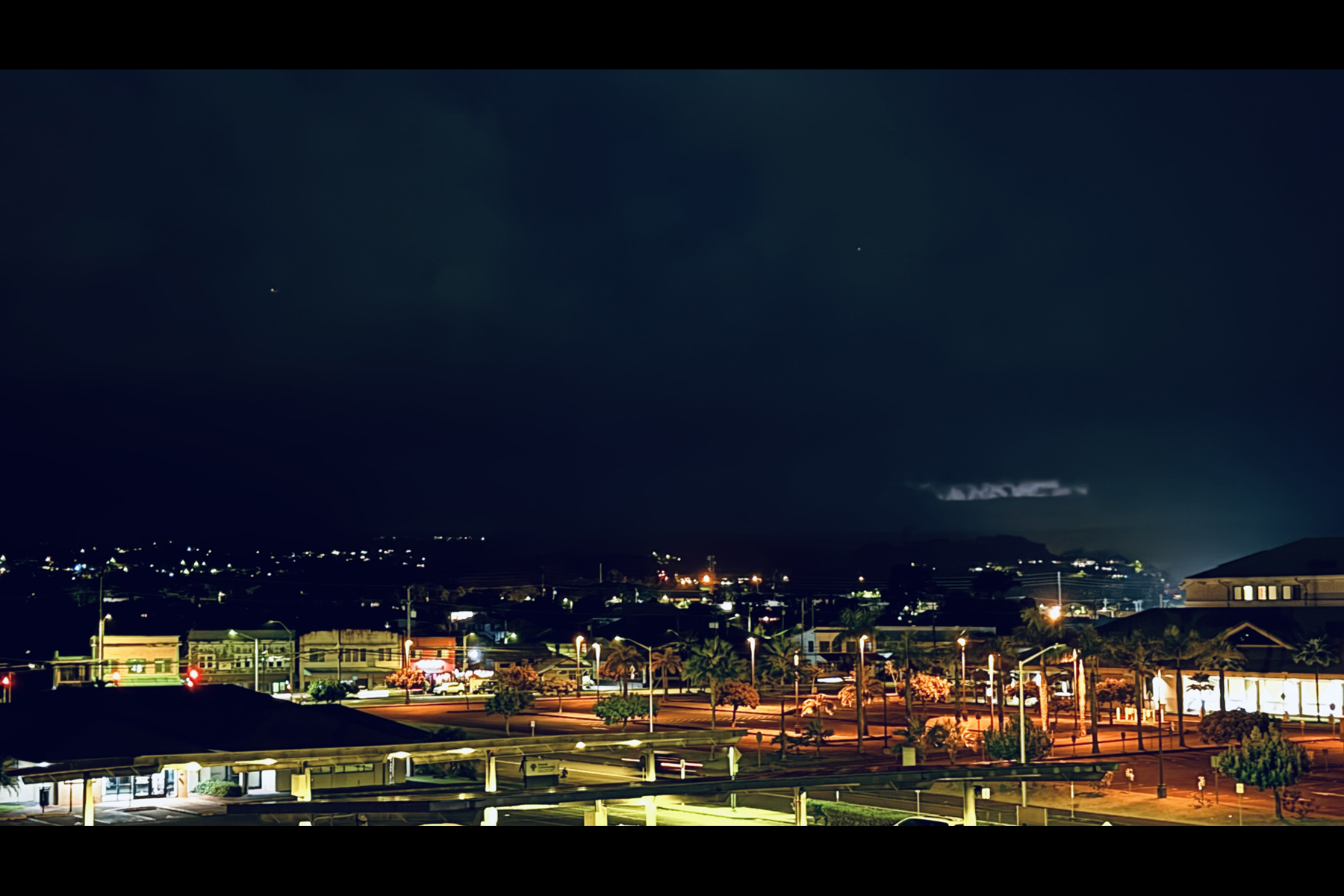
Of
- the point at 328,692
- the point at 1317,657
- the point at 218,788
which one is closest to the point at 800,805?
the point at 218,788

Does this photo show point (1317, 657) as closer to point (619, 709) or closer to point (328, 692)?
point (619, 709)

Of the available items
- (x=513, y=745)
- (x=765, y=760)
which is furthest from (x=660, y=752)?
(x=513, y=745)

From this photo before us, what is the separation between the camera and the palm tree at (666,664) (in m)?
124

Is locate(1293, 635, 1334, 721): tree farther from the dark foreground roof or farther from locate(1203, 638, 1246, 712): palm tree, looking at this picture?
the dark foreground roof

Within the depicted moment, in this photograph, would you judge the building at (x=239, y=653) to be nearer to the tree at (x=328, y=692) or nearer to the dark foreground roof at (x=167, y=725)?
the tree at (x=328, y=692)

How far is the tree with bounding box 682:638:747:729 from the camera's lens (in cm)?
9194

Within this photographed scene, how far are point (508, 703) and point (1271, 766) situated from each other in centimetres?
5305

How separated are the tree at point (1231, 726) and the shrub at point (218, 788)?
54920mm

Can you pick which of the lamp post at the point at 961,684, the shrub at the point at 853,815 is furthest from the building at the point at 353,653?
the shrub at the point at 853,815

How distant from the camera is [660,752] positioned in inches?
2997

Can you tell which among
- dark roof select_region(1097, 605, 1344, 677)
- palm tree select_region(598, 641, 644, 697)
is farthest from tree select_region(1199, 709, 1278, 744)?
palm tree select_region(598, 641, 644, 697)
